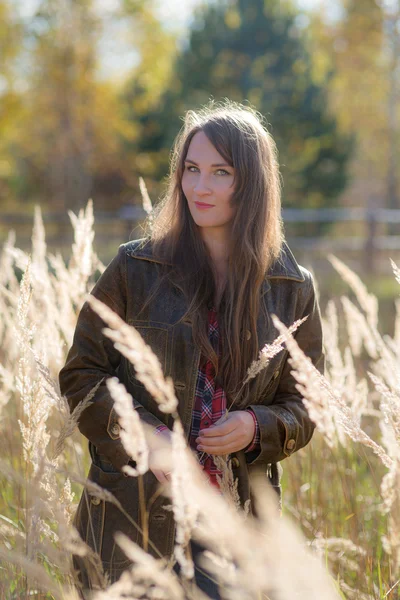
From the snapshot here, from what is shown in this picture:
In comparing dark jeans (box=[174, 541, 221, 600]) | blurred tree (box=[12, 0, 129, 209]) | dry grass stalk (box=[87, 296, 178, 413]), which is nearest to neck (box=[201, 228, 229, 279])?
dark jeans (box=[174, 541, 221, 600])

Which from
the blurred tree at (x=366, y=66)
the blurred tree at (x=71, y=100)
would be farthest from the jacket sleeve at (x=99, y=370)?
the blurred tree at (x=366, y=66)

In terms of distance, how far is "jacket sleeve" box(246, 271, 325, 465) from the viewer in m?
1.88

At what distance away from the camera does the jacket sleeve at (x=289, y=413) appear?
1.88m

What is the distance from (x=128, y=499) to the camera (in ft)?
6.11

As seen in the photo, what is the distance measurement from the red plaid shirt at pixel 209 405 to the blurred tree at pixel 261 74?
37.8 ft

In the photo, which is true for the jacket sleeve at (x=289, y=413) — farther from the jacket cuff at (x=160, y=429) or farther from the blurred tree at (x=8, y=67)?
the blurred tree at (x=8, y=67)

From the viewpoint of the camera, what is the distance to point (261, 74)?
1358 cm

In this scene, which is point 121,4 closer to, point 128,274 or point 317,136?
point 317,136

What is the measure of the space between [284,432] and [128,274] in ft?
1.85

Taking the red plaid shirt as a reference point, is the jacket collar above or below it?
above

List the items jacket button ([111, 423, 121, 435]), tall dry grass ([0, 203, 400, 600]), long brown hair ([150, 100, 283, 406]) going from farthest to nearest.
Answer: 1. long brown hair ([150, 100, 283, 406])
2. jacket button ([111, 423, 121, 435])
3. tall dry grass ([0, 203, 400, 600])

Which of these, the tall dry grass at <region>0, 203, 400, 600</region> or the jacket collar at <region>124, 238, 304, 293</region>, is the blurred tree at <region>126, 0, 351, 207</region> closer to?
the tall dry grass at <region>0, 203, 400, 600</region>

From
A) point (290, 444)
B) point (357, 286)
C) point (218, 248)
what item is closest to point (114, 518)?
point (290, 444)

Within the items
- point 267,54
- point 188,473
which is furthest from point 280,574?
point 267,54
